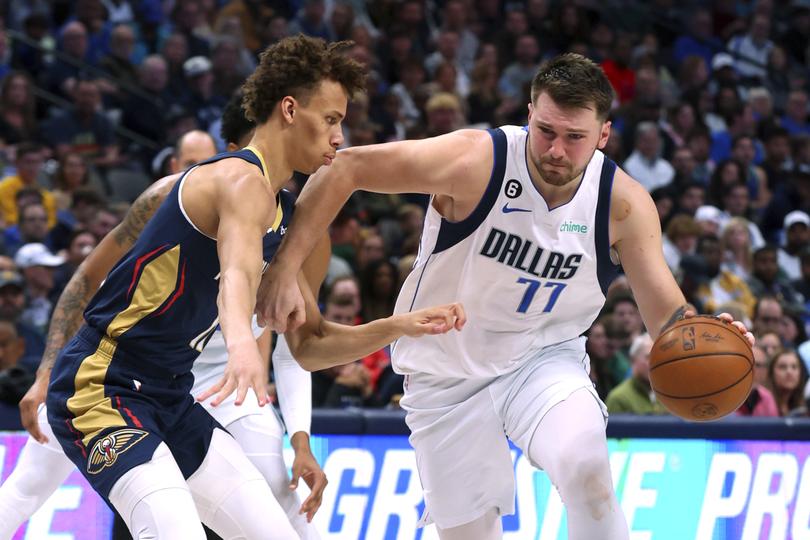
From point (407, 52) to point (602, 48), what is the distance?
2701mm

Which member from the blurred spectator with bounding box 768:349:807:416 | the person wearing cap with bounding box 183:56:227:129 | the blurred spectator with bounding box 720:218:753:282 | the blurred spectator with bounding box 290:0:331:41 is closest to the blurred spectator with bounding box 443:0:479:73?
the blurred spectator with bounding box 290:0:331:41

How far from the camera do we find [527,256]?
181 inches

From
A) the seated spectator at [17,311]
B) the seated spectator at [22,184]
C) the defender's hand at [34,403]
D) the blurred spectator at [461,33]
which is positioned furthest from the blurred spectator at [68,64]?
the defender's hand at [34,403]

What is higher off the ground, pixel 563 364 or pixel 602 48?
pixel 563 364

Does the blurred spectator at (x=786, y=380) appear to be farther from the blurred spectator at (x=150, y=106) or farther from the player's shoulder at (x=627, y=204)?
the blurred spectator at (x=150, y=106)

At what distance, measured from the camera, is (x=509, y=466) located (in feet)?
16.1

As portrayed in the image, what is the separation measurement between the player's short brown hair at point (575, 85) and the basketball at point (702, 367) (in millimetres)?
828

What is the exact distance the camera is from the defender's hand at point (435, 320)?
411cm

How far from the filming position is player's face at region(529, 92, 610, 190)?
4379 millimetres

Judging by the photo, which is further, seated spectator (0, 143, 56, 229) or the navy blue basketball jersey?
seated spectator (0, 143, 56, 229)

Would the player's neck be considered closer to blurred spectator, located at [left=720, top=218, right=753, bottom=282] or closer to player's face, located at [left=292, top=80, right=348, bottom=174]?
player's face, located at [left=292, top=80, right=348, bottom=174]

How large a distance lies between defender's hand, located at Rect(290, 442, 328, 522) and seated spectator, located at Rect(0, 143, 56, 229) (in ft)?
17.6

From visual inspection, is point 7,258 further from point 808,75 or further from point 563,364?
point 808,75

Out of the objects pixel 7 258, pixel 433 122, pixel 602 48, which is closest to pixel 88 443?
pixel 7 258
